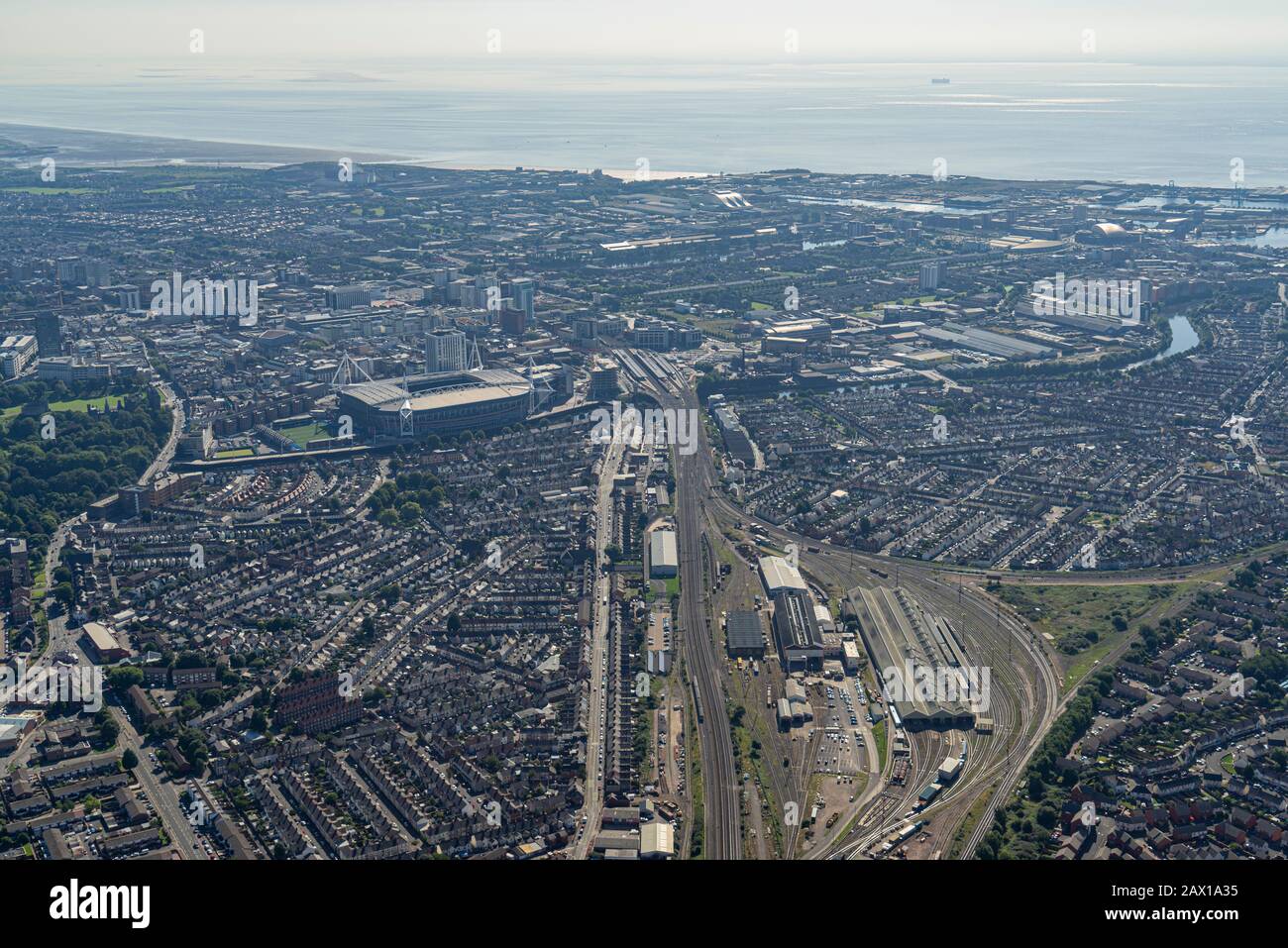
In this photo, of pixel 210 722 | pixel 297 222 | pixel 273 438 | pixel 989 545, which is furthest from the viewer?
pixel 297 222

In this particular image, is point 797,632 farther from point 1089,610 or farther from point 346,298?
point 346,298

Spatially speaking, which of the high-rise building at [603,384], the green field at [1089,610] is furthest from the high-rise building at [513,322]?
the green field at [1089,610]

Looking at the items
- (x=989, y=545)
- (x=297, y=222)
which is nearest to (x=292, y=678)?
(x=989, y=545)

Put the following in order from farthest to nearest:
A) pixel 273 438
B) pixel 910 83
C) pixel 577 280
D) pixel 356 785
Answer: pixel 910 83, pixel 577 280, pixel 273 438, pixel 356 785

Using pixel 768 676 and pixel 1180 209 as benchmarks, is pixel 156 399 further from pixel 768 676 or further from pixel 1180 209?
pixel 1180 209
